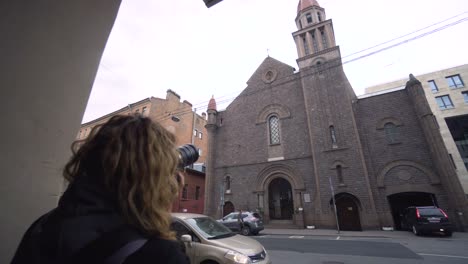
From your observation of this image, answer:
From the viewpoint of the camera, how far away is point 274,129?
22.1m

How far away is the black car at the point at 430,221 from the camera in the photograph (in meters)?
11.7

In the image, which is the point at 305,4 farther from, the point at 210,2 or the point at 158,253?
the point at 158,253

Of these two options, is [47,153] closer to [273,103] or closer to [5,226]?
[5,226]

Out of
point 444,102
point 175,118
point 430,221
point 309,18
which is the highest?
point 309,18

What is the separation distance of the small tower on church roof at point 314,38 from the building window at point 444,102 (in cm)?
2479

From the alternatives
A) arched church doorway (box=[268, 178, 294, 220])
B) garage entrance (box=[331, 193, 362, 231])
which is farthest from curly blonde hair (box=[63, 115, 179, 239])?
arched church doorway (box=[268, 178, 294, 220])

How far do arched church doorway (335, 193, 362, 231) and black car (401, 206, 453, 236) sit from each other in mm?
3296

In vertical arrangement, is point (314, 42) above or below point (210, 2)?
above

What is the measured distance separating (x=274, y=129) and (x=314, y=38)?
34.0 ft

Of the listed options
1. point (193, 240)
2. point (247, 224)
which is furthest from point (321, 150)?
point (193, 240)

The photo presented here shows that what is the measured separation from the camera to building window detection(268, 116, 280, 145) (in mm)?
21500

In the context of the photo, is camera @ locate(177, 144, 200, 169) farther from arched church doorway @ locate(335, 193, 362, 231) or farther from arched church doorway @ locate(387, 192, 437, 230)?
arched church doorway @ locate(387, 192, 437, 230)

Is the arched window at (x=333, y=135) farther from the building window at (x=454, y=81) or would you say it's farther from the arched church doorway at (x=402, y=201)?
the building window at (x=454, y=81)

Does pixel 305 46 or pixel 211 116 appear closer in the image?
pixel 305 46
